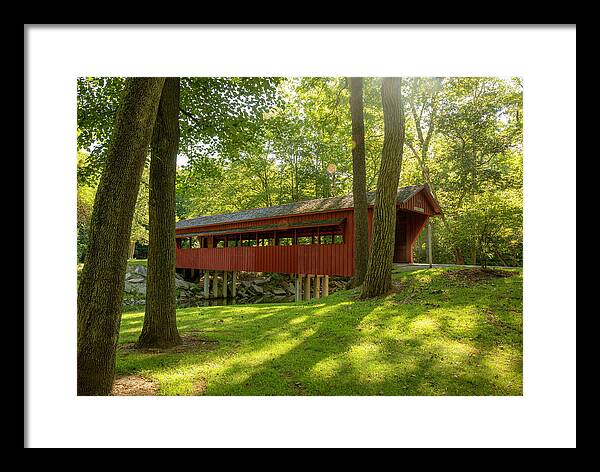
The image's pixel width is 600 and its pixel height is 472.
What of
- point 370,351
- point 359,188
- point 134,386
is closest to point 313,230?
point 359,188

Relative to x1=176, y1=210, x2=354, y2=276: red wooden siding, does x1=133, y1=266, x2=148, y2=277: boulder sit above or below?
below

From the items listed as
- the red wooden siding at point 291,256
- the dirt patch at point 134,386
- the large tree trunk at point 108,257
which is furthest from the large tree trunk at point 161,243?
the red wooden siding at point 291,256

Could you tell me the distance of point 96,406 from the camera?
3025 millimetres

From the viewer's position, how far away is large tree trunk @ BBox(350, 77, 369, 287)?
8594mm

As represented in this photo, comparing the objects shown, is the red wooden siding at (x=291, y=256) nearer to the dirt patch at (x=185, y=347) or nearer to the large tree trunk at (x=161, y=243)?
the dirt patch at (x=185, y=347)

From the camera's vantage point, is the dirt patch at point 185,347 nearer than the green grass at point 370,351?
No

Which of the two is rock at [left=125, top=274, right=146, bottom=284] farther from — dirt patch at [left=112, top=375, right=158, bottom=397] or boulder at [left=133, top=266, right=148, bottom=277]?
dirt patch at [left=112, top=375, right=158, bottom=397]

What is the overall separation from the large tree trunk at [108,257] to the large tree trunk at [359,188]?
6.17 meters

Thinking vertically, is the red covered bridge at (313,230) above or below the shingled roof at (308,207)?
below

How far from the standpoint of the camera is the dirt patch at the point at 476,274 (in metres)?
6.79

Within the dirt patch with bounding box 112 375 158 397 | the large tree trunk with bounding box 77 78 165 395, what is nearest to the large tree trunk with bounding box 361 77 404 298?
the dirt patch with bounding box 112 375 158 397

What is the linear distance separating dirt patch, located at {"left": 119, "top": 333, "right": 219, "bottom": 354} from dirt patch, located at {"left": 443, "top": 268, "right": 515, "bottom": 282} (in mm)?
4482
